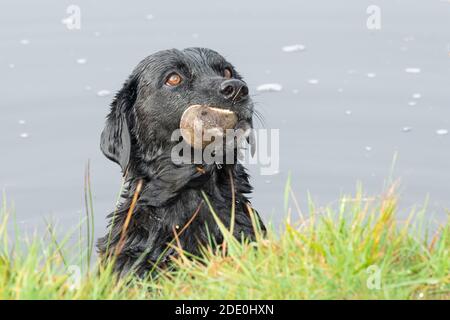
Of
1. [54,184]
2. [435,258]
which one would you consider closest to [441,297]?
[435,258]

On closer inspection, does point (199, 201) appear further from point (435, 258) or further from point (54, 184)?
point (54, 184)

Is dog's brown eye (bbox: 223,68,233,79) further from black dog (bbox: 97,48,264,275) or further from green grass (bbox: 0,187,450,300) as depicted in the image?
green grass (bbox: 0,187,450,300)

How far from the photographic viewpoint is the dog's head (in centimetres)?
607

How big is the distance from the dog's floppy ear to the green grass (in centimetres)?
108

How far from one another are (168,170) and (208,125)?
46 centimetres

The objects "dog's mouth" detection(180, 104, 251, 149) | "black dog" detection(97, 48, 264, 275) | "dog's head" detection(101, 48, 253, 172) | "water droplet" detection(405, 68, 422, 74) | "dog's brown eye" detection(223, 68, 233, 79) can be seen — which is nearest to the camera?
"dog's mouth" detection(180, 104, 251, 149)

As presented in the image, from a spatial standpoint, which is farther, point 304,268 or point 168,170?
point 168,170

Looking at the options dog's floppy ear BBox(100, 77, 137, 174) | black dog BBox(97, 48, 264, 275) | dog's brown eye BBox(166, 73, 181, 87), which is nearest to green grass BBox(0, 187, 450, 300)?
black dog BBox(97, 48, 264, 275)

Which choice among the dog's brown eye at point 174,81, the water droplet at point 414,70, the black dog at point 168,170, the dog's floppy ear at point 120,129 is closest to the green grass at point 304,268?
the black dog at point 168,170

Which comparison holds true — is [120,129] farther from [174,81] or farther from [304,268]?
[304,268]

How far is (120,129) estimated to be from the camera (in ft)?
20.6

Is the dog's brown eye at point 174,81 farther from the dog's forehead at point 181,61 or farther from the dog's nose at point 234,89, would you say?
the dog's nose at point 234,89

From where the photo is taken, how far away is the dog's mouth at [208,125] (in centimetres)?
585

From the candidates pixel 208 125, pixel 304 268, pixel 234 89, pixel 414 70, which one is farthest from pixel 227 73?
pixel 414 70
